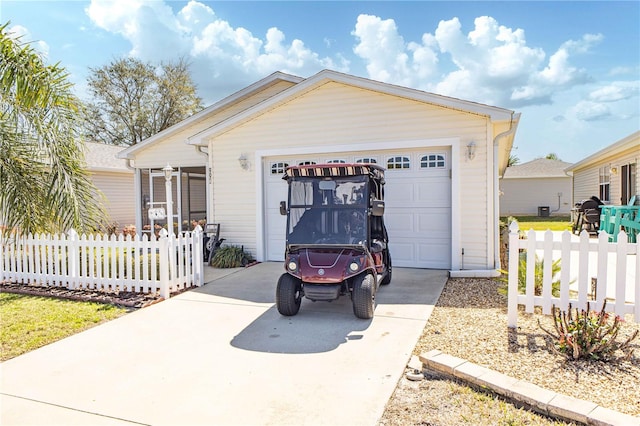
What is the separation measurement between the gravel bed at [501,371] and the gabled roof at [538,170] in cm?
2420

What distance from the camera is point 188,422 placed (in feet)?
9.21

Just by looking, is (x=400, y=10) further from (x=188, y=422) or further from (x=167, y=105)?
(x=167, y=105)

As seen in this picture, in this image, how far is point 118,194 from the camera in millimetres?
18016

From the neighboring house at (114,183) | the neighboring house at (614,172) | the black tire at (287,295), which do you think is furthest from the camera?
the neighboring house at (114,183)

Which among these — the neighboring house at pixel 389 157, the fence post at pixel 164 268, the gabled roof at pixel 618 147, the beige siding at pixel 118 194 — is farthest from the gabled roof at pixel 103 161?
the gabled roof at pixel 618 147

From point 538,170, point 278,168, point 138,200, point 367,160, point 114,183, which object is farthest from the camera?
point 538,170

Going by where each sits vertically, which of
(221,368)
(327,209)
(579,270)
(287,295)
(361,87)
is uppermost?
(361,87)

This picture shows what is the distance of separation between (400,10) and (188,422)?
11482 mm

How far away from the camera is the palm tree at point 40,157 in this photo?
277 inches

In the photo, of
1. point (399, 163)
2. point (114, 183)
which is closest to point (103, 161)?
point (114, 183)

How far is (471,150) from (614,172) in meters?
10.9

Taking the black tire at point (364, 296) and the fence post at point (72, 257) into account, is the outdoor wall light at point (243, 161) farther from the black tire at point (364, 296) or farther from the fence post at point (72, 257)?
the black tire at point (364, 296)

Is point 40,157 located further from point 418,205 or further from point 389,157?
point 418,205

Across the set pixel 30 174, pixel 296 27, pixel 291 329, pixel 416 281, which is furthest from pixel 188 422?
pixel 296 27
